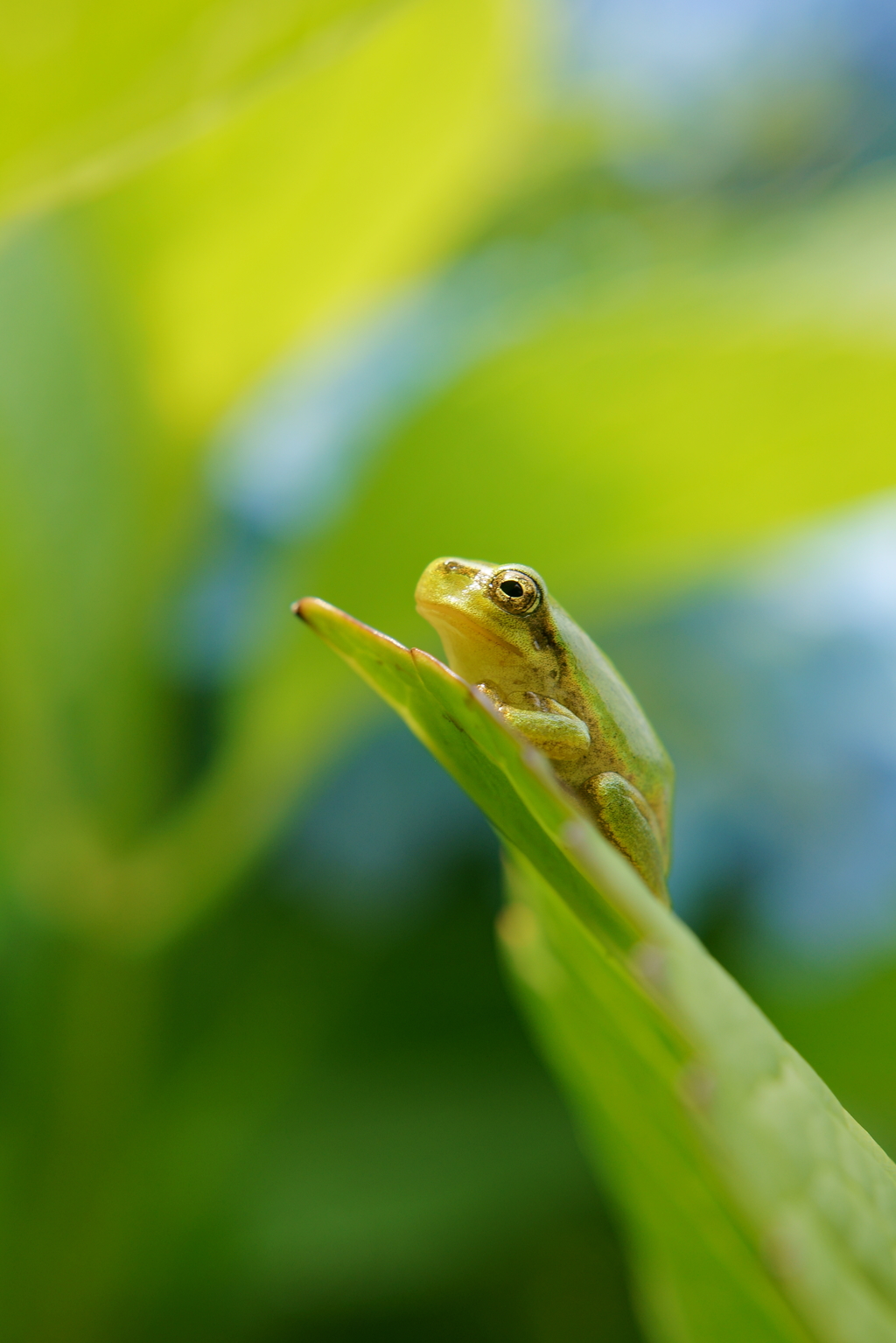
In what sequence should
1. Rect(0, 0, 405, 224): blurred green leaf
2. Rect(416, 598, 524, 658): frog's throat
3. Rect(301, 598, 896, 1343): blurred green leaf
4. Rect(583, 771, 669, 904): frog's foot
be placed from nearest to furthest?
1. Rect(301, 598, 896, 1343): blurred green leaf
2. Rect(0, 0, 405, 224): blurred green leaf
3. Rect(583, 771, 669, 904): frog's foot
4. Rect(416, 598, 524, 658): frog's throat

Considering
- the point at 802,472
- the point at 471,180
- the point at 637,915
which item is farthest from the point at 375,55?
the point at 637,915

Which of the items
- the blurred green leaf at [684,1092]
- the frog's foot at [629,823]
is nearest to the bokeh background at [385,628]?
the frog's foot at [629,823]

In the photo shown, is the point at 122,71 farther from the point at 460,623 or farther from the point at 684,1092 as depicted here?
the point at 460,623

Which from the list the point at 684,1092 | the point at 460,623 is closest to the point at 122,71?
the point at 684,1092

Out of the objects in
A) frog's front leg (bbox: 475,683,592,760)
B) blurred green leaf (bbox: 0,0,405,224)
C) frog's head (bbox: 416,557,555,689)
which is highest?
blurred green leaf (bbox: 0,0,405,224)

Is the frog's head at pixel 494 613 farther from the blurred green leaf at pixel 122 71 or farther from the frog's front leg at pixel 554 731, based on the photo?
the blurred green leaf at pixel 122 71

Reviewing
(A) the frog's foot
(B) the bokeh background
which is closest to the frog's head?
(A) the frog's foot

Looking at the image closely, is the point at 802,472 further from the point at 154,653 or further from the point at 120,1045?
the point at 120,1045

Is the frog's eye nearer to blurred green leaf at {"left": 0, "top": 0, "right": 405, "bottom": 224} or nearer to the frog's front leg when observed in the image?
the frog's front leg

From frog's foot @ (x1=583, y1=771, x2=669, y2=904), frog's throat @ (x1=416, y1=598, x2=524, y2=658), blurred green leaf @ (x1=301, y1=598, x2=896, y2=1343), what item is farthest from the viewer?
frog's throat @ (x1=416, y1=598, x2=524, y2=658)
